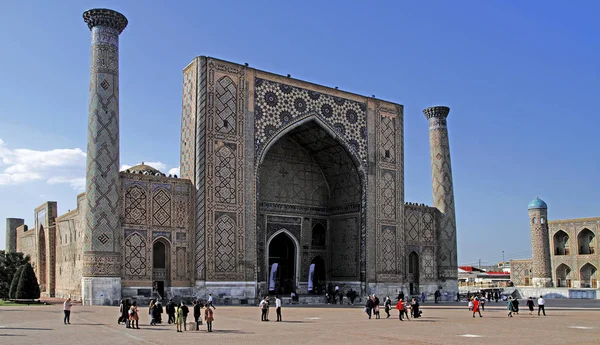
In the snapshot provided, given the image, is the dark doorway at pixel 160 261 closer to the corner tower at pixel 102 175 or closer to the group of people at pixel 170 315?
the corner tower at pixel 102 175

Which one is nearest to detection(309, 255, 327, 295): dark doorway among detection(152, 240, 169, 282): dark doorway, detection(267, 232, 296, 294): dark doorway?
detection(267, 232, 296, 294): dark doorway

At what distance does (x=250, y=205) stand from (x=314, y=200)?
528cm

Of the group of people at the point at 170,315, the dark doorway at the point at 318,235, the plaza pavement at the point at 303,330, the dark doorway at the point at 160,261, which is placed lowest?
the plaza pavement at the point at 303,330

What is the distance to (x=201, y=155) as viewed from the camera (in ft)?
70.3

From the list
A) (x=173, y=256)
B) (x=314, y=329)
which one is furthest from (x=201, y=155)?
(x=314, y=329)

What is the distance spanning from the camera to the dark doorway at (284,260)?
2606 centimetres

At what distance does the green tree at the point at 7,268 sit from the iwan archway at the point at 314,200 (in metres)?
9.26

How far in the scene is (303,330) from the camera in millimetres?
13266

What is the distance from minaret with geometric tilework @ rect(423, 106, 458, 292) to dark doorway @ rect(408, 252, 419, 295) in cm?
121

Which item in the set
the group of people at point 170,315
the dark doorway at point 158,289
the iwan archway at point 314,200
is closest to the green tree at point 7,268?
the dark doorway at point 158,289

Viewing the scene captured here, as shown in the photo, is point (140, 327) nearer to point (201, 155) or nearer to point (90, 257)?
point (90, 257)

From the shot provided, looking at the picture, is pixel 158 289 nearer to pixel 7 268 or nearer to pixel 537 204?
pixel 7 268

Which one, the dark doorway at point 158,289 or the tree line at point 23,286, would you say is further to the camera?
the dark doorway at point 158,289

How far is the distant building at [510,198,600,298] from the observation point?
39594mm
